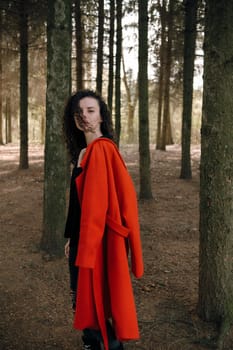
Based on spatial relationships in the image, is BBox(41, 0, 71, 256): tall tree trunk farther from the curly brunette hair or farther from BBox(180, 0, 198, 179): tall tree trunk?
BBox(180, 0, 198, 179): tall tree trunk

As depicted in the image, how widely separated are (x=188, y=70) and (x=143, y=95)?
11.2 feet

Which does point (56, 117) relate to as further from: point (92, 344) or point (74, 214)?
point (92, 344)

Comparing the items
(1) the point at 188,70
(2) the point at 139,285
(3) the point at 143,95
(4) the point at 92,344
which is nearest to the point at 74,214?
(4) the point at 92,344

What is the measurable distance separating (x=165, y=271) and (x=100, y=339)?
8.86 feet

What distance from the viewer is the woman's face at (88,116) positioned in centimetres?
292

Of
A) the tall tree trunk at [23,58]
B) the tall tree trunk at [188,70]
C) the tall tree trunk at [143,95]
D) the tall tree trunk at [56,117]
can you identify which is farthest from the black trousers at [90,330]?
the tall tree trunk at [23,58]

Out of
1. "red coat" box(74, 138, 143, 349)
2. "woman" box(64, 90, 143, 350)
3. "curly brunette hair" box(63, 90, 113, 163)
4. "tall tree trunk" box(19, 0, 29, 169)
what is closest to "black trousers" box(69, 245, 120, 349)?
"woman" box(64, 90, 143, 350)

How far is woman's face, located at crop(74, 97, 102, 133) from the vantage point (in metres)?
2.92

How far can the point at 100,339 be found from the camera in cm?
301

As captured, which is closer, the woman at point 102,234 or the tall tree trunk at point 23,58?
the woman at point 102,234

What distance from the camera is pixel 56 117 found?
231 inches

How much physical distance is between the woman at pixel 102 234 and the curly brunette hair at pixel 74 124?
1.9 inches

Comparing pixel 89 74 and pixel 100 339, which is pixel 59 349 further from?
pixel 89 74

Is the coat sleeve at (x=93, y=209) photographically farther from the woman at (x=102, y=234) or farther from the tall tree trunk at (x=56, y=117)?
the tall tree trunk at (x=56, y=117)
